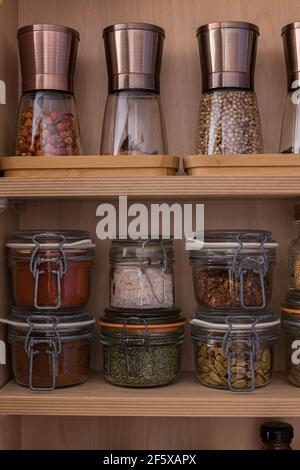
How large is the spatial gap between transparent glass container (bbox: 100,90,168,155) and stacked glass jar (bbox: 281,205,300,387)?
10.8 inches

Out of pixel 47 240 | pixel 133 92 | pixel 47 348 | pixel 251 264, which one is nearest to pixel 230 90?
pixel 133 92

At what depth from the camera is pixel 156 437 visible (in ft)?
4.19


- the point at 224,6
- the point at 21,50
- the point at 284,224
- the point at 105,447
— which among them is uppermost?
the point at 224,6

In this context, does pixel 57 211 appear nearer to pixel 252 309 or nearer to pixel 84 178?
pixel 84 178

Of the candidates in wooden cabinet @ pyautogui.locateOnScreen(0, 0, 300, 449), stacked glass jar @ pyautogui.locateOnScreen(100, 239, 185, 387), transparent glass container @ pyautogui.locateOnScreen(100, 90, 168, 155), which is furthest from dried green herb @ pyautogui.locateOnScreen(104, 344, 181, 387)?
transparent glass container @ pyautogui.locateOnScreen(100, 90, 168, 155)

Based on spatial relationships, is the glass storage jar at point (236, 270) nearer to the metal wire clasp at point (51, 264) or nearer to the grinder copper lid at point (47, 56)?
the metal wire clasp at point (51, 264)

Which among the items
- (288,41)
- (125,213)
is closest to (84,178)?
(125,213)

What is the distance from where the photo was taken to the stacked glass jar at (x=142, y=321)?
1.11m

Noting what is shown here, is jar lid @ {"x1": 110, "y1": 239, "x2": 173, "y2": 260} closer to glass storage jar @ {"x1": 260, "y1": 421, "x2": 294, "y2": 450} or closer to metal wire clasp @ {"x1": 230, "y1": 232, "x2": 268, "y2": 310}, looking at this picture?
metal wire clasp @ {"x1": 230, "y1": 232, "x2": 268, "y2": 310}

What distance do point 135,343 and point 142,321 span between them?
38 mm

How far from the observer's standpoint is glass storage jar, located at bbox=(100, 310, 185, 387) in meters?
1.11

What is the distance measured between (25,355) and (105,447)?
0.93 ft

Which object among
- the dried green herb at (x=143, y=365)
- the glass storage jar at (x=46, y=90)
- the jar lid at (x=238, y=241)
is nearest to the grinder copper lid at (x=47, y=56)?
the glass storage jar at (x=46, y=90)

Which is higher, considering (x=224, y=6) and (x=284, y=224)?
(x=224, y=6)
